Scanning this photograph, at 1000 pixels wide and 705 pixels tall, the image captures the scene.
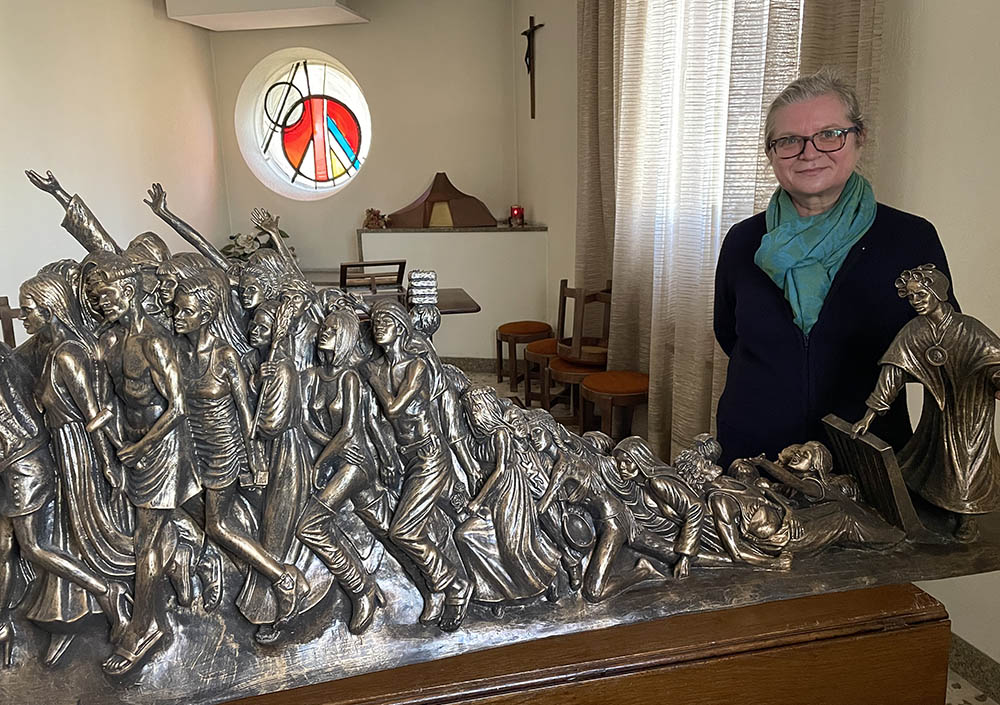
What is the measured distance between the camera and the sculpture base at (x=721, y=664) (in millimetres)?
1178

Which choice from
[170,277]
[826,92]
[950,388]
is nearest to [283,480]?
[170,277]

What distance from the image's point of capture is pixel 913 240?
1667mm

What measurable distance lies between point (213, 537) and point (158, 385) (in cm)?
26

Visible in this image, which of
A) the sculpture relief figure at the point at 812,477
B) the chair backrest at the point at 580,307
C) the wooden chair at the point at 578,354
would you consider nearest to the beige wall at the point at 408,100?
the chair backrest at the point at 580,307

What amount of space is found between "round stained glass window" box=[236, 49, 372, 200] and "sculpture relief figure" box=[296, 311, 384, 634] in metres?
6.50

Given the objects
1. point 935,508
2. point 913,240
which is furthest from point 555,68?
point 935,508

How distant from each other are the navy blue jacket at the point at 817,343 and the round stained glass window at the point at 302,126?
6065mm

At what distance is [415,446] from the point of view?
1.25m

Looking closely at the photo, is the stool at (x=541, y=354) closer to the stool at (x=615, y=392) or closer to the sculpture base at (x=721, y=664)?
the stool at (x=615, y=392)

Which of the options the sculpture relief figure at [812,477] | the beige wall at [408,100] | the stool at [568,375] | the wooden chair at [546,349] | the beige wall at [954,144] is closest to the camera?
the sculpture relief figure at [812,477]

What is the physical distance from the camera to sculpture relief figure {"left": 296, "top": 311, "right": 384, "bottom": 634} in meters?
1.21

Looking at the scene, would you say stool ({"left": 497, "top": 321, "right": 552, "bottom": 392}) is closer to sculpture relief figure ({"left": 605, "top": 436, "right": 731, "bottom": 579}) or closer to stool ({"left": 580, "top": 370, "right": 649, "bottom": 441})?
stool ({"left": 580, "top": 370, "right": 649, "bottom": 441})

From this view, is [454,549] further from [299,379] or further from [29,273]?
[29,273]

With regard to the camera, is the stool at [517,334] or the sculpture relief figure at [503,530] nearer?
the sculpture relief figure at [503,530]
